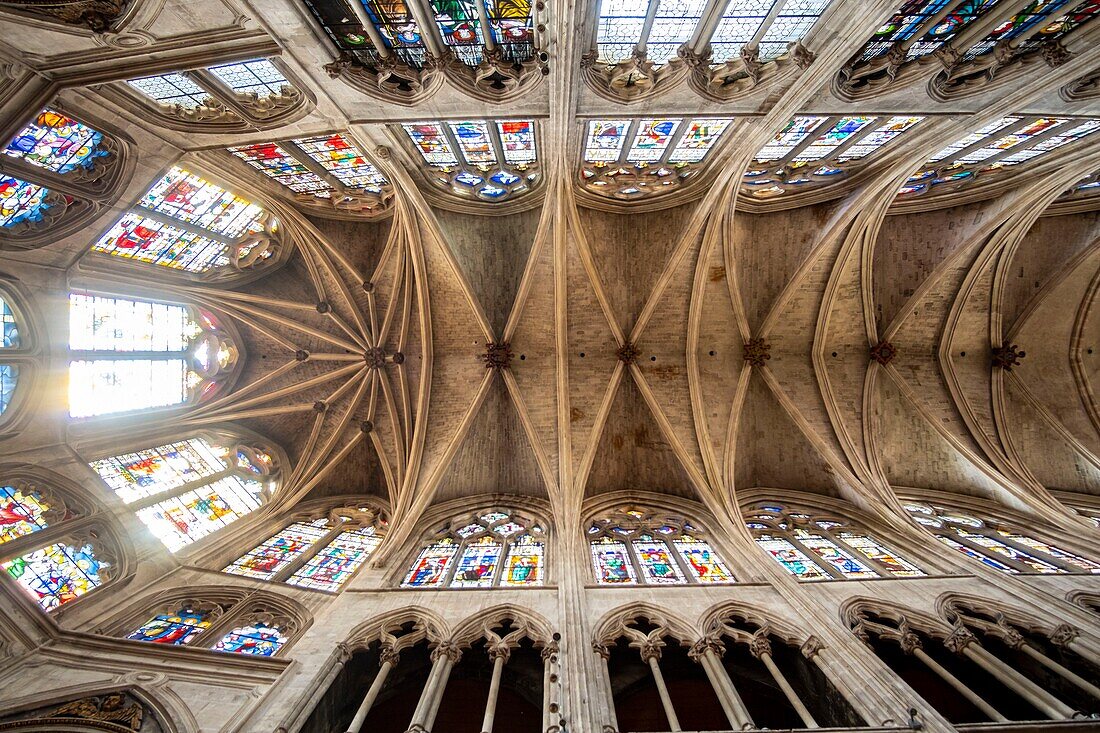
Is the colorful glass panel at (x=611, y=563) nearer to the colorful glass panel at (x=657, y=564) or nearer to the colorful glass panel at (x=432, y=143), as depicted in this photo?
the colorful glass panel at (x=657, y=564)

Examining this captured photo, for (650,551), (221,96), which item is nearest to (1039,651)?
(650,551)

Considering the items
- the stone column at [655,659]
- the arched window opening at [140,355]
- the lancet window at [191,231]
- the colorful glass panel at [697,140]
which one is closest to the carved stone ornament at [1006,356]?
the colorful glass panel at [697,140]

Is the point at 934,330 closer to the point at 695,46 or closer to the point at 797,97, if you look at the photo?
the point at 797,97

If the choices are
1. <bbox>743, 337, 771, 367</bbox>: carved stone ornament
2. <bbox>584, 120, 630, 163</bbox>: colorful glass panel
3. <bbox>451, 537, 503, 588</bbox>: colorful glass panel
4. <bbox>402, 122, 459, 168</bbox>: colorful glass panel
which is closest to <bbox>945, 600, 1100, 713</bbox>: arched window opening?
<bbox>743, 337, 771, 367</bbox>: carved stone ornament

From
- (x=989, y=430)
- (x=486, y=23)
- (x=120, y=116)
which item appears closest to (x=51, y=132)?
(x=120, y=116)

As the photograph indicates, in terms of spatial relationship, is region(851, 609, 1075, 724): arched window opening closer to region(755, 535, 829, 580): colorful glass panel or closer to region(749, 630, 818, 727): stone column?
region(755, 535, 829, 580): colorful glass panel

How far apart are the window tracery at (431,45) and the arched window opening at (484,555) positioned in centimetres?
812

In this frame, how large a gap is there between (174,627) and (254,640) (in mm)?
1358

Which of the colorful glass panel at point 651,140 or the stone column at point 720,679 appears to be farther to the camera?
the colorful glass panel at point 651,140

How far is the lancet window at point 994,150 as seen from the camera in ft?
27.4

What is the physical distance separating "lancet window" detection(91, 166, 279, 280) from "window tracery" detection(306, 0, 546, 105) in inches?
182

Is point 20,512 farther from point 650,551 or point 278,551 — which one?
point 650,551

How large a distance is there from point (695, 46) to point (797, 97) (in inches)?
63.3

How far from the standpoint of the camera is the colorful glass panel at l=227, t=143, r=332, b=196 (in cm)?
904
